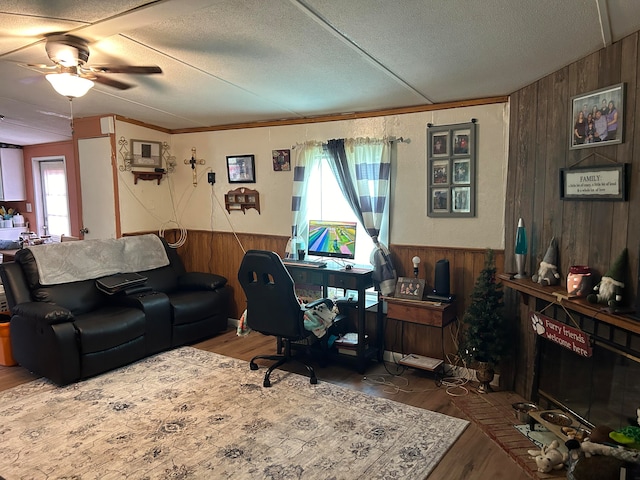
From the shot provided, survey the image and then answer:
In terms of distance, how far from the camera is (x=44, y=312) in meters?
3.42

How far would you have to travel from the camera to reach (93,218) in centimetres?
503

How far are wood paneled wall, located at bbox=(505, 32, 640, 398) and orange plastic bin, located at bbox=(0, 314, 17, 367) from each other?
4194 millimetres

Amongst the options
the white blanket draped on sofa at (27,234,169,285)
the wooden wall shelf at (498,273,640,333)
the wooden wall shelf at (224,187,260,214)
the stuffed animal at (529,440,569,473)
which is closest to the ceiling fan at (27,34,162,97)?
the white blanket draped on sofa at (27,234,169,285)

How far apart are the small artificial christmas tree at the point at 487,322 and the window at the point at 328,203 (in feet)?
3.82

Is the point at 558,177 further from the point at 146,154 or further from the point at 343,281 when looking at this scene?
the point at 146,154

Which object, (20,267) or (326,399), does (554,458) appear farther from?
(20,267)

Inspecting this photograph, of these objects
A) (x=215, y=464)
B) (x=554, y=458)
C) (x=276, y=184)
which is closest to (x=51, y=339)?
(x=215, y=464)

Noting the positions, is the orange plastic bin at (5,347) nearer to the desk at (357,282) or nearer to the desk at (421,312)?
the desk at (357,282)

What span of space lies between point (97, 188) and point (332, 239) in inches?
109

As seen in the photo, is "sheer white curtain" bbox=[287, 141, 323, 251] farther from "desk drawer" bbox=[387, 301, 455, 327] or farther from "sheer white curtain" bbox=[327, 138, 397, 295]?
"desk drawer" bbox=[387, 301, 455, 327]

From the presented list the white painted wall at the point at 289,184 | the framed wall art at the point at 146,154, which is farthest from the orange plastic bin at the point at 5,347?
the framed wall art at the point at 146,154

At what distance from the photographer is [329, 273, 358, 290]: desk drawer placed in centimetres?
372

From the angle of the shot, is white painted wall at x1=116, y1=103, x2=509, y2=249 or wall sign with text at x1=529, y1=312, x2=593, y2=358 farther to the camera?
white painted wall at x1=116, y1=103, x2=509, y2=249

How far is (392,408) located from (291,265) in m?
1.54
